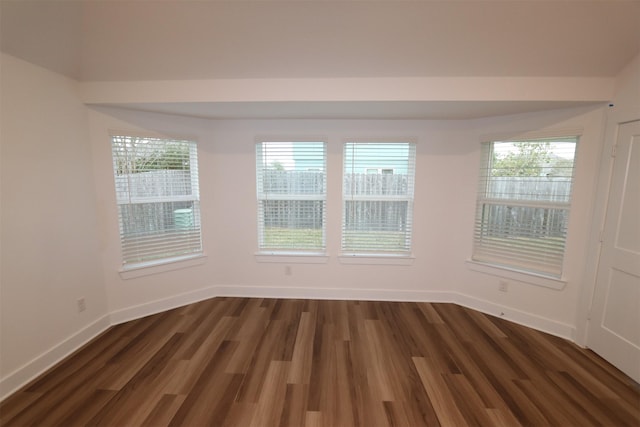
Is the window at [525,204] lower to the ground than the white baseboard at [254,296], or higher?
higher

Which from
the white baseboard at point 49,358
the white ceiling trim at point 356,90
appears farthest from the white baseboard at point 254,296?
the white ceiling trim at point 356,90

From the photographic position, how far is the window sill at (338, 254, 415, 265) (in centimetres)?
332

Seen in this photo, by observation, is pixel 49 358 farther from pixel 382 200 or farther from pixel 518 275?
pixel 518 275

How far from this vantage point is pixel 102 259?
2.71 meters

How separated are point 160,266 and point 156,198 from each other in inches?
30.7

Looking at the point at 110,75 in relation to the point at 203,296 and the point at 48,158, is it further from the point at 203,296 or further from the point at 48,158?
the point at 203,296

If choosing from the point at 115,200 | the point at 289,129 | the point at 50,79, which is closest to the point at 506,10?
the point at 289,129

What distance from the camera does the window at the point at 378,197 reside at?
320 centimetres

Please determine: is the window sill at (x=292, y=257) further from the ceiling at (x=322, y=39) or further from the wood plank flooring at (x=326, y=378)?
the ceiling at (x=322, y=39)

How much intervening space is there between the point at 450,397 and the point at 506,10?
2784 millimetres

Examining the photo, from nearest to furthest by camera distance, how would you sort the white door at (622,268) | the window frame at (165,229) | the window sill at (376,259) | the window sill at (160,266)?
the white door at (622,268), the window frame at (165,229), the window sill at (160,266), the window sill at (376,259)

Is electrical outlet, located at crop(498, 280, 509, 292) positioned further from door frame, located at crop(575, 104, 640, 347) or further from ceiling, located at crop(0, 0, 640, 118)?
ceiling, located at crop(0, 0, 640, 118)

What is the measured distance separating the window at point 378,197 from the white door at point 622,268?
1709 mm

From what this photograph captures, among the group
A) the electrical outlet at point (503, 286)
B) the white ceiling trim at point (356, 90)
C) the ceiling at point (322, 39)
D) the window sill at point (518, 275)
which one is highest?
the ceiling at point (322, 39)
